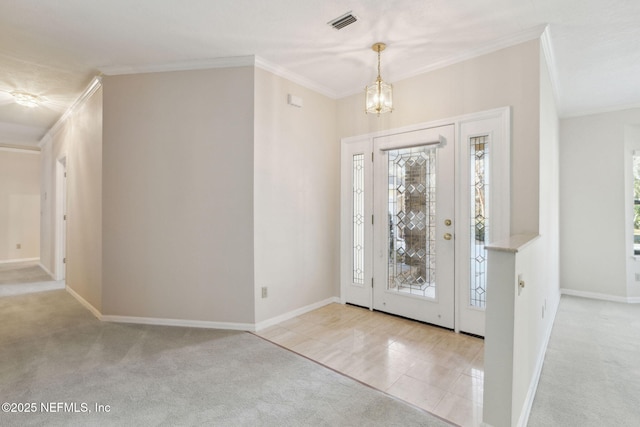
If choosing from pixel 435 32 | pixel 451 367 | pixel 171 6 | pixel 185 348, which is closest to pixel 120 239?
pixel 185 348

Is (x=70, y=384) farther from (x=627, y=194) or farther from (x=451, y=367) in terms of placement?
(x=627, y=194)

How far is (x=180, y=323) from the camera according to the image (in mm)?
3227

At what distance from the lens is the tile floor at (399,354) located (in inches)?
79.2

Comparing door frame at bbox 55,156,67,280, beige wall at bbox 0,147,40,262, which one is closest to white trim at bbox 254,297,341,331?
door frame at bbox 55,156,67,280

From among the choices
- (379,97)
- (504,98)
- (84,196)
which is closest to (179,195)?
(84,196)

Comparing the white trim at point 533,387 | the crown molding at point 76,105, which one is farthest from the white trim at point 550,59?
the crown molding at point 76,105

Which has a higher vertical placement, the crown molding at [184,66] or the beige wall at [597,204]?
the crown molding at [184,66]

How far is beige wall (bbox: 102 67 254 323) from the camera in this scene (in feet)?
10.3

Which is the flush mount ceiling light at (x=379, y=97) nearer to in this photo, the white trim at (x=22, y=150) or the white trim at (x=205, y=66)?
the white trim at (x=205, y=66)

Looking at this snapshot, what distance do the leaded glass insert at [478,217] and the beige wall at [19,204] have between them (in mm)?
9376

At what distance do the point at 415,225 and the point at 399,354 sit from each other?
1.37 metres

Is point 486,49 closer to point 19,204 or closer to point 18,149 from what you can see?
point 18,149

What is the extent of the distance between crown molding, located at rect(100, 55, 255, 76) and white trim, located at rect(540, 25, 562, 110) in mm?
2649

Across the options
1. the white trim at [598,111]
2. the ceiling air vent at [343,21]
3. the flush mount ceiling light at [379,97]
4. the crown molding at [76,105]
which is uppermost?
the ceiling air vent at [343,21]
